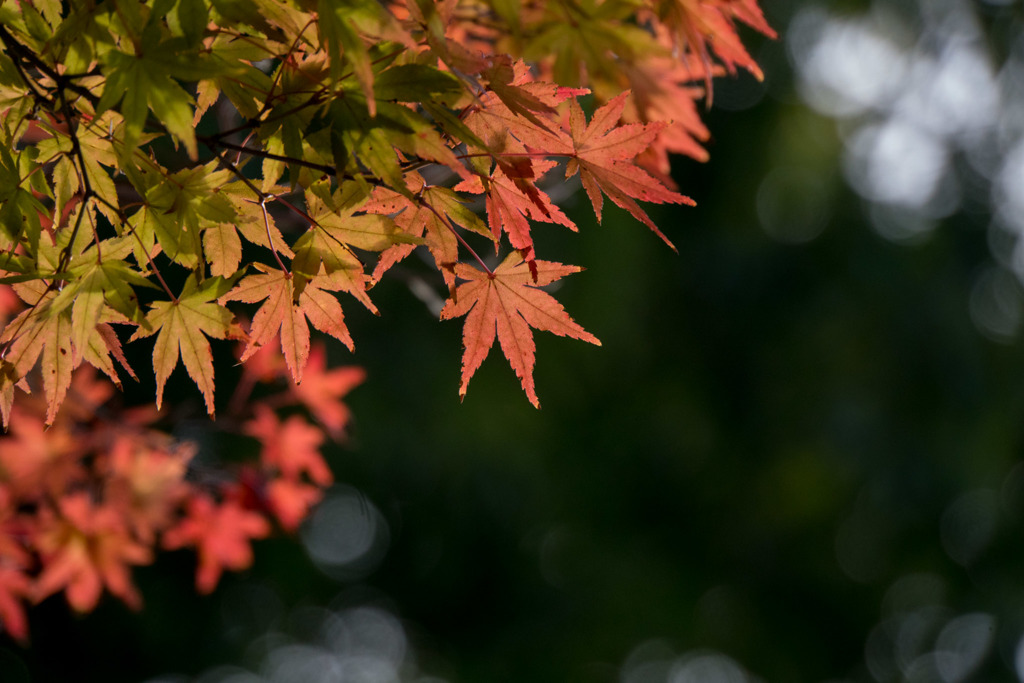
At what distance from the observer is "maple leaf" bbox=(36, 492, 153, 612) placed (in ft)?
7.06

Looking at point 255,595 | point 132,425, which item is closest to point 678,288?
point 255,595

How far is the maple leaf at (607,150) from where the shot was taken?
2.87 ft

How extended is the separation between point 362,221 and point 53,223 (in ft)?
1.21

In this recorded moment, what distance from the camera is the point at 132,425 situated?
7.12 feet

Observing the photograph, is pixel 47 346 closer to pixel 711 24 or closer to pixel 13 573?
pixel 711 24

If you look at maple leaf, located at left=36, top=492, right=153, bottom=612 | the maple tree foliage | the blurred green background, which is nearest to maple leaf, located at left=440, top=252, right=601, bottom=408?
the maple tree foliage

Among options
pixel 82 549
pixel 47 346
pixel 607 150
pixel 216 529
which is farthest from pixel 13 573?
pixel 607 150

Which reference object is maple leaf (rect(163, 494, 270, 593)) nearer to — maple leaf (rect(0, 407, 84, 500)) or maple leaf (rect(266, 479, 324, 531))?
maple leaf (rect(266, 479, 324, 531))

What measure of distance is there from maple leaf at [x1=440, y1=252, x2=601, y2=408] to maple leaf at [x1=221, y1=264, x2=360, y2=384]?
0.14 meters

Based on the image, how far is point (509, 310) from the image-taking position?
1004 millimetres

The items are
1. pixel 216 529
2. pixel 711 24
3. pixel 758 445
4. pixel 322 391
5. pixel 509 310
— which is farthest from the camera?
pixel 758 445

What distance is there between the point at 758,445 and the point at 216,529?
484 centimetres

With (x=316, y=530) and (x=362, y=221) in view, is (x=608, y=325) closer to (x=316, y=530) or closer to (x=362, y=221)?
(x=316, y=530)

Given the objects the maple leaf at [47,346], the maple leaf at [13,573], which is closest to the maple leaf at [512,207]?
the maple leaf at [47,346]
